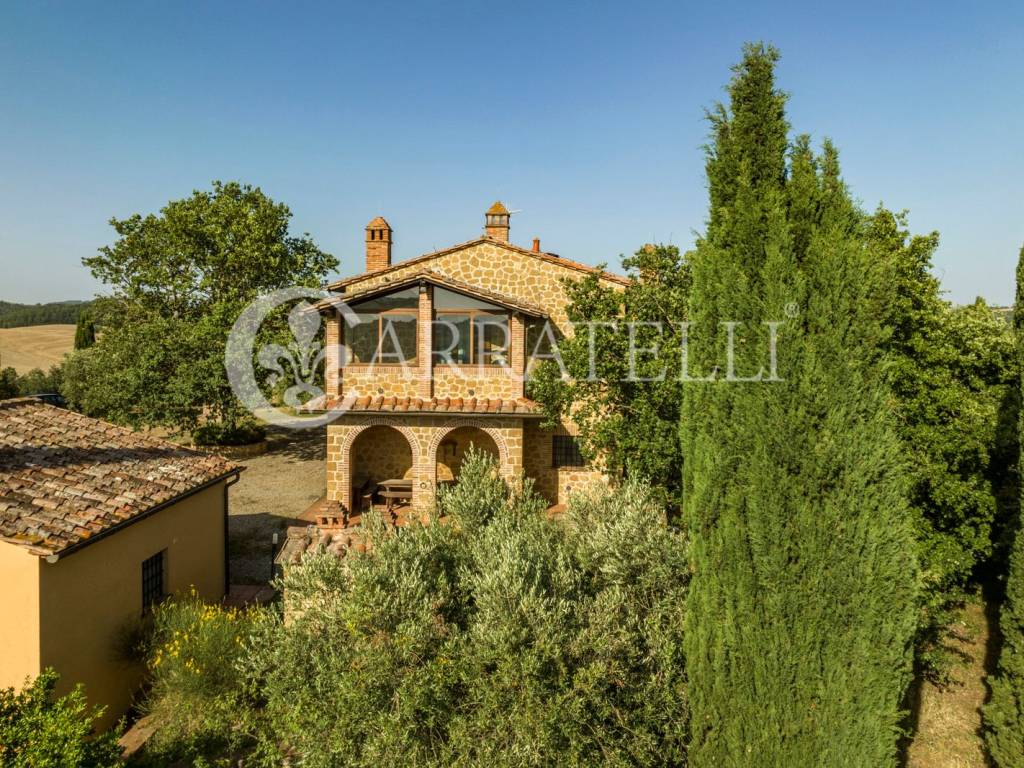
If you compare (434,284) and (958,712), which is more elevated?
(434,284)

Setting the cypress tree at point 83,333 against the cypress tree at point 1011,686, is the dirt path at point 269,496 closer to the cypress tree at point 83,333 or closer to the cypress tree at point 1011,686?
the cypress tree at point 1011,686

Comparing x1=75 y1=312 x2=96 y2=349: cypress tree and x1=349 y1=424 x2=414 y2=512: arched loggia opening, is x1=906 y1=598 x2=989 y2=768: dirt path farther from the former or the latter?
x1=75 y1=312 x2=96 y2=349: cypress tree

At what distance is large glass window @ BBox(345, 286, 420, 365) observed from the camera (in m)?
16.1

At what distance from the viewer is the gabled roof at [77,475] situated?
26.5ft

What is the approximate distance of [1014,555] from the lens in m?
6.98

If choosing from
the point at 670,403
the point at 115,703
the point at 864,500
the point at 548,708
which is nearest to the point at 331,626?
the point at 548,708

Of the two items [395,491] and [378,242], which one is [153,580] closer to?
[395,491]

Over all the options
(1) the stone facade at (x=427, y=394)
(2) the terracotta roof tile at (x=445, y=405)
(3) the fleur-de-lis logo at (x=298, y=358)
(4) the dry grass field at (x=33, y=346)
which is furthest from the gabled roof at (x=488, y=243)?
(4) the dry grass field at (x=33, y=346)

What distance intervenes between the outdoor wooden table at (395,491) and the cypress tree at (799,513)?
11330 millimetres

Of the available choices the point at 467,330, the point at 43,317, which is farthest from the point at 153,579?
the point at 43,317

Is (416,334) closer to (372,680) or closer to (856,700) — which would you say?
(372,680)

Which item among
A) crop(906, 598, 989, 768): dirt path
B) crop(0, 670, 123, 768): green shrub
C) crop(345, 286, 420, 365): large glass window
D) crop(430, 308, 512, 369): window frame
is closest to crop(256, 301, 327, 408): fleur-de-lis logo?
crop(345, 286, 420, 365): large glass window

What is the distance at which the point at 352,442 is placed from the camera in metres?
16.2

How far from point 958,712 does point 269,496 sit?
19.2m
